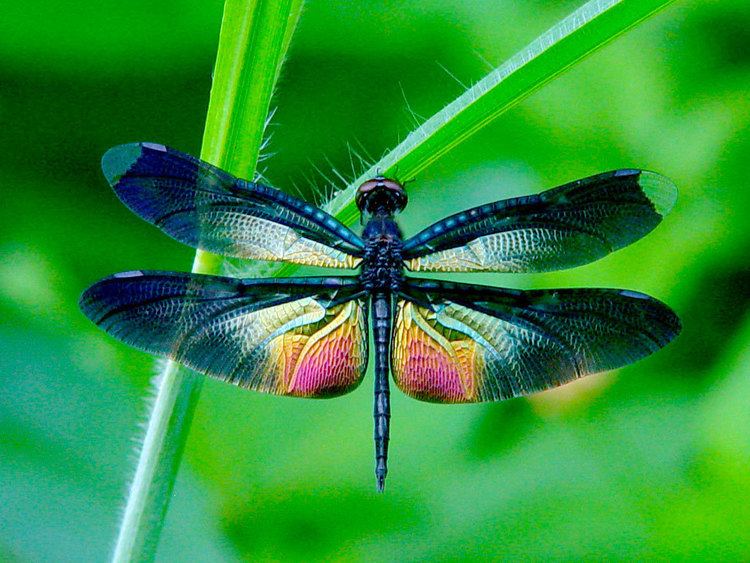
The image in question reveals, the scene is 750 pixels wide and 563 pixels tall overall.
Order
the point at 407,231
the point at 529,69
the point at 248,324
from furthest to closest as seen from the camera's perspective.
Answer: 1. the point at 407,231
2. the point at 248,324
3. the point at 529,69

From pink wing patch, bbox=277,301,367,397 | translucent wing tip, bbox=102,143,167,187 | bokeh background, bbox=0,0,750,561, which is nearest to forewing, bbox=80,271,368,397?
pink wing patch, bbox=277,301,367,397

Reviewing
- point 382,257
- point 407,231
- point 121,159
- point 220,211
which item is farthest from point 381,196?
point 407,231

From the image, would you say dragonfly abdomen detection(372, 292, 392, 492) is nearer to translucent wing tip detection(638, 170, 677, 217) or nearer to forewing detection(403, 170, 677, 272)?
forewing detection(403, 170, 677, 272)

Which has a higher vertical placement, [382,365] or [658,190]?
[658,190]

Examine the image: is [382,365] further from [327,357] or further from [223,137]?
[223,137]

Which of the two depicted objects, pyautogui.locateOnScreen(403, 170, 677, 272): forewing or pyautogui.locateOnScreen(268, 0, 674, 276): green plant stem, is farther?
pyautogui.locateOnScreen(403, 170, 677, 272): forewing

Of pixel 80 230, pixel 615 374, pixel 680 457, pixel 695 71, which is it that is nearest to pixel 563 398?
pixel 615 374

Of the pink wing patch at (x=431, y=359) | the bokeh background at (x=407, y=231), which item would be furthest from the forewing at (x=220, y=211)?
the bokeh background at (x=407, y=231)
